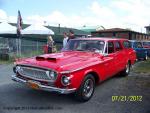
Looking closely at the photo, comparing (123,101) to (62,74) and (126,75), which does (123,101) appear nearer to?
(62,74)

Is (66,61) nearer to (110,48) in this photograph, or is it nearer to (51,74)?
(51,74)

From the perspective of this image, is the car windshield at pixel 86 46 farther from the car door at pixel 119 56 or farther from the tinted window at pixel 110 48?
the car door at pixel 119 56

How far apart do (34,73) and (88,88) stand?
1.53 m

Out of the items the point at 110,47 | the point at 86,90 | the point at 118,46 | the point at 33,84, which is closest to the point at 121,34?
the point at 118,46

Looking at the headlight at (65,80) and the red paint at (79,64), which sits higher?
the red paint at (79,64)

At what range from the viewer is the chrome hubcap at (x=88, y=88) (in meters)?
7.00

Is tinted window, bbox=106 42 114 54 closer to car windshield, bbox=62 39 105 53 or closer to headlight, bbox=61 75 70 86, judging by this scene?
car windshield, bbox=62 39 105 53

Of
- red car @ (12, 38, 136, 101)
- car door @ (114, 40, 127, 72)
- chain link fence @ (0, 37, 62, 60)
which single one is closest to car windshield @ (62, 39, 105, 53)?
red car @ (12, 38, 136, 101)

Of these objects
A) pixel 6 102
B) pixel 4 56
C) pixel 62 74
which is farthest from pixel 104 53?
pixel 4 56

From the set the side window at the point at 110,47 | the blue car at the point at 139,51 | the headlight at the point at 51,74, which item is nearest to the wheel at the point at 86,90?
the headlight at the point at 51,74

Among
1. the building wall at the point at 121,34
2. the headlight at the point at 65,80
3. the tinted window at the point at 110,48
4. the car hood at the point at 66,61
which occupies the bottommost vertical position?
the headlight at the point at 65,80

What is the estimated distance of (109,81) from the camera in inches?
381

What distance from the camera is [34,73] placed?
22.5 ft

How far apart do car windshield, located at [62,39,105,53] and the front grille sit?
7.24 ft
